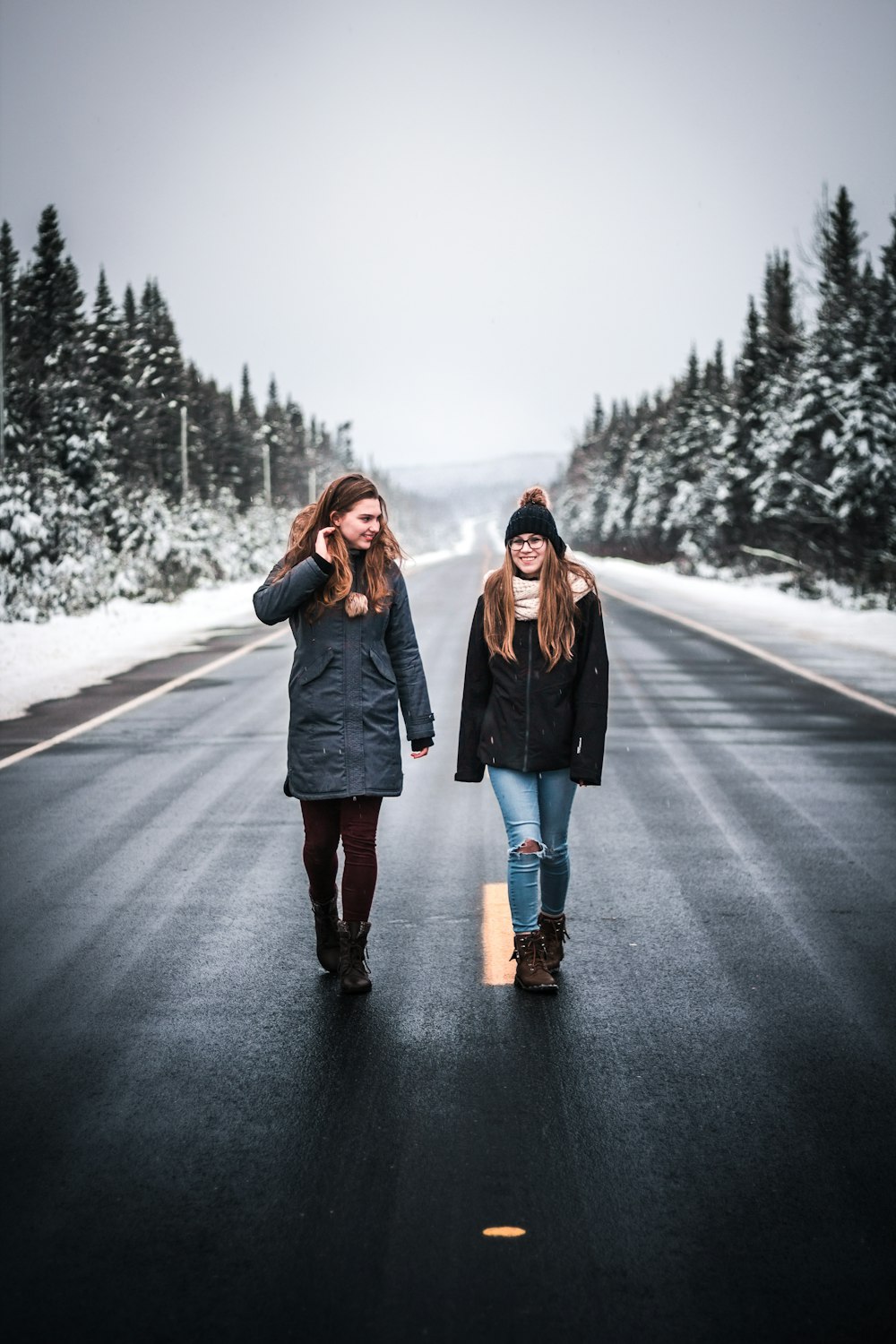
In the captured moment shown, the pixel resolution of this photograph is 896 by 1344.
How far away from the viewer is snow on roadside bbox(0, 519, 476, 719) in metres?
15.0

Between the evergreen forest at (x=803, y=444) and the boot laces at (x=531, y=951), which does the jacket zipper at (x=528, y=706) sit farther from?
the evergreen forest at (x=803, y=444)

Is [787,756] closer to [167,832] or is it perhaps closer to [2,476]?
[167,832]

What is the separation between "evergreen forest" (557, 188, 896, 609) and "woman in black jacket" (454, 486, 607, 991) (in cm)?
2400

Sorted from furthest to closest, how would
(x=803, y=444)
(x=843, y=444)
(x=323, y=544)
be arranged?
(x=803, y=444) → (x=843, y=444) → (x=323, y=544)

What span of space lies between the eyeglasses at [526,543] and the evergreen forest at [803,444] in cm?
2418

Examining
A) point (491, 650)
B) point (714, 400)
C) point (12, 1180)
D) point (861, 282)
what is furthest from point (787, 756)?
point (714, 400)

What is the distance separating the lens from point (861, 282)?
33.6 metres

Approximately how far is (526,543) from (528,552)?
0.11 ft

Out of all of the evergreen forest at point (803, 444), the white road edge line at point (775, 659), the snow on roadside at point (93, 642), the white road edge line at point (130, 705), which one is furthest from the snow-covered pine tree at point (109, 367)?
the white road edge line at point (130, 705)

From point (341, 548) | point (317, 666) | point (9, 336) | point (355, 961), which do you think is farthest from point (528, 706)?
point (9, 336)

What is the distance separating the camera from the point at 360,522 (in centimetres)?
464

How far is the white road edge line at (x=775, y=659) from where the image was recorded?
13297 mm

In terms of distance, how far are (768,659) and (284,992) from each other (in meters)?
13.9

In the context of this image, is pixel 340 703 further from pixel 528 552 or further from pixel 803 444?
pixel 803 444
